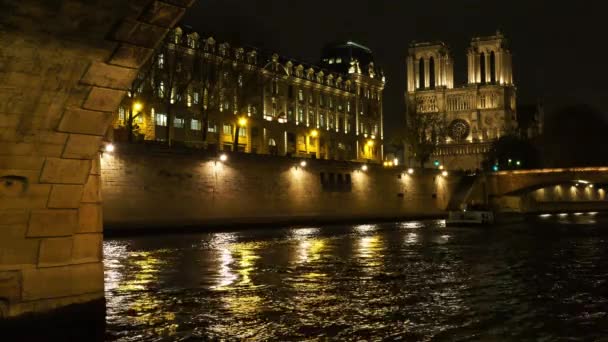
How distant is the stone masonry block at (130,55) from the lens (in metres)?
10.8

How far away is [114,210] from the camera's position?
44750 mm

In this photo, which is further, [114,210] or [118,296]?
[114,210]

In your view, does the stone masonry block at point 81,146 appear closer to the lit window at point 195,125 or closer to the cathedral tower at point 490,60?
the lit window at point 195,125

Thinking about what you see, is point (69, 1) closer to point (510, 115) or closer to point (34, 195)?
point (34, 195)

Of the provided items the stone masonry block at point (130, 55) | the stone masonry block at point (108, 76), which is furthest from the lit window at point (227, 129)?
the stone masonry block at point (130, 55)

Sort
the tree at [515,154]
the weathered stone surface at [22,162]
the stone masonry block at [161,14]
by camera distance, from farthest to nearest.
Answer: the tree at [515,154]
the weathered stone surface at [22,162]
the stone masonry block at [161,14]

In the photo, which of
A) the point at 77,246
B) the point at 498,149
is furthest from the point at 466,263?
the point at 498,149

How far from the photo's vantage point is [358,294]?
58.7ft

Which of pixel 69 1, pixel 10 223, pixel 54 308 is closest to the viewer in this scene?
pixel 69 1

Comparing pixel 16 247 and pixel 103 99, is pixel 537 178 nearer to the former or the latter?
pixel 103 99

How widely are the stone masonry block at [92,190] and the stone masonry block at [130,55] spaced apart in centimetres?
309

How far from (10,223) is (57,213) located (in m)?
0.88

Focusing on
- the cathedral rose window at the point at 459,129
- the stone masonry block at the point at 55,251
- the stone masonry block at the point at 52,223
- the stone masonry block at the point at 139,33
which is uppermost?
the cathedral rose window at the point at 459,129

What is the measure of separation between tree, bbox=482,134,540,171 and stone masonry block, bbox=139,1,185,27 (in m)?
Answer: 117
